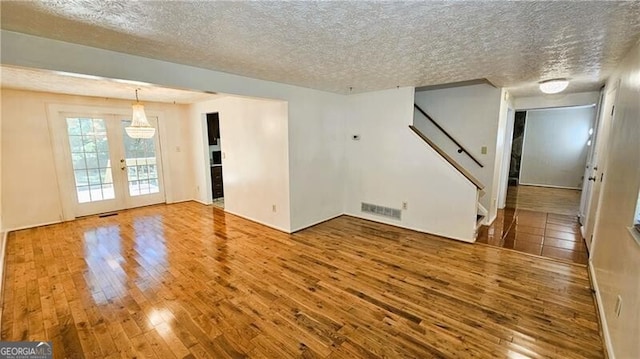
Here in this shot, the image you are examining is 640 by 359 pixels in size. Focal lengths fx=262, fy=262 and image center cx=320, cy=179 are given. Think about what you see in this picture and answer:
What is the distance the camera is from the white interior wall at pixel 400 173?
152 inches

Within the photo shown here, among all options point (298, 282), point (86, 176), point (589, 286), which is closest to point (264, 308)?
point (298, 282)

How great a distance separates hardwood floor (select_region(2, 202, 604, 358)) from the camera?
75.2 inches

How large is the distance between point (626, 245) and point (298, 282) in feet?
8.44

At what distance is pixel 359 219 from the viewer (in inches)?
192

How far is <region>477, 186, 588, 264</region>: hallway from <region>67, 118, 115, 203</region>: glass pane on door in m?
6.82

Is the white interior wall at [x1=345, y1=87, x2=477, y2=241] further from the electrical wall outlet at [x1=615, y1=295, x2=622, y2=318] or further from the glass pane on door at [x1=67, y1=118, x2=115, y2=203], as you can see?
the glass pane on door at [x1=67, y1=118, x2=115, y2=203]

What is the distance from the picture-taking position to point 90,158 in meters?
5.00

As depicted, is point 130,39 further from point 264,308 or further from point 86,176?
point 86,176

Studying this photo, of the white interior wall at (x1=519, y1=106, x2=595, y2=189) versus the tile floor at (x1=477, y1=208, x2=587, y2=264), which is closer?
the tile floor at (x1=477, y1=208, x2=587, y2=264)

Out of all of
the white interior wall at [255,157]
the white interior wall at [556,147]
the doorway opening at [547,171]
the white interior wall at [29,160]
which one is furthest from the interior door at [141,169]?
the white interior wall at [556,147]

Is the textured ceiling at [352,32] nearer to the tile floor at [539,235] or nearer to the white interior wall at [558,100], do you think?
the white interior wall at [558,100]

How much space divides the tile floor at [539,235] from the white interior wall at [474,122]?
0.38 meters

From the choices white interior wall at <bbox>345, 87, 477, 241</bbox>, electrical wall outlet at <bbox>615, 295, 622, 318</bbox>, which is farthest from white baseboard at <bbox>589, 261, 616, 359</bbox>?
white interior wall at <bbox>345, 87, 477, 241</bbox>

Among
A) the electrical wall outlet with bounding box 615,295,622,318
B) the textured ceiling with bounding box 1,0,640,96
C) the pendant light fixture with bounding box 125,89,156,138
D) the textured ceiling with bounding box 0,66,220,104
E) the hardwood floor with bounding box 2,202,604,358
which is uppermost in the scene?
the textured ceiling with bounding box 0,66,220,104
